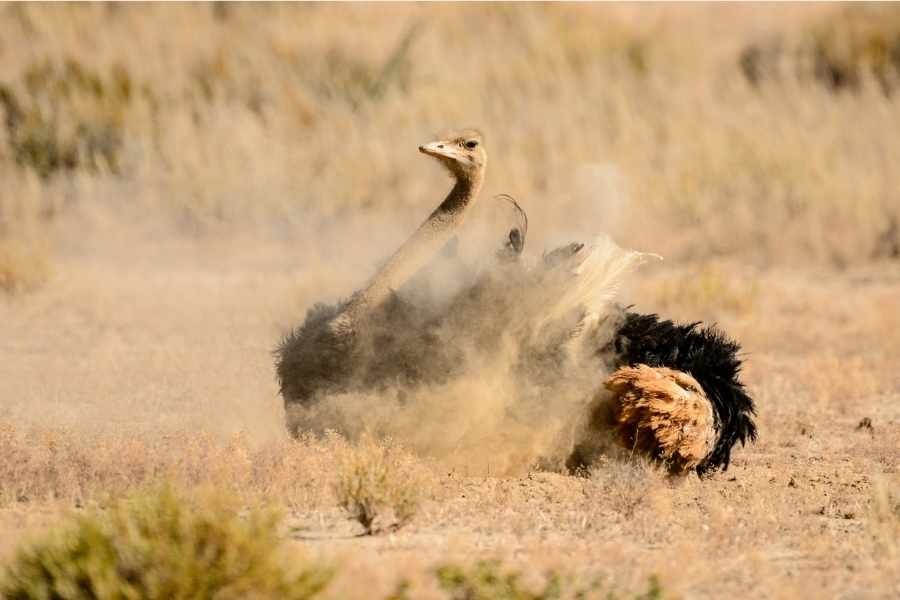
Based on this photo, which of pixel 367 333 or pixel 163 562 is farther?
pixel 367 333

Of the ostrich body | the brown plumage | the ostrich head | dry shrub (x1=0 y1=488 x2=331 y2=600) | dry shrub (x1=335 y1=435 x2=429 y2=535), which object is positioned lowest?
dry shrub (x1=0 y1=488 x2=331 y2=600)

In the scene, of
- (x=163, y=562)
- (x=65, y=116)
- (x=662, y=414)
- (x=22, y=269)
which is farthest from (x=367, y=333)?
(x=65, y=116)

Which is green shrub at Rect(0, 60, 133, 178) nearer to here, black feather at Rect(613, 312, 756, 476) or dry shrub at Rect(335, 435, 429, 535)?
black feather at Rect(613, 312, 756, 476)

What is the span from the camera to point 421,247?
7742 millimetres

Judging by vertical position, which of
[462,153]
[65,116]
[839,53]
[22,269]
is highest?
[839,53]

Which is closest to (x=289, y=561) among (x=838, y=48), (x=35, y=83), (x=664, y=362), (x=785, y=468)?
(x=664, y=362)

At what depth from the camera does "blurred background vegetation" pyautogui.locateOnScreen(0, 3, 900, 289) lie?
17.3 meters

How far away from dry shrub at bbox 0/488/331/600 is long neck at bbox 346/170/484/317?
7.91 feet

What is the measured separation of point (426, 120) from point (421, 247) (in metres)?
12.1

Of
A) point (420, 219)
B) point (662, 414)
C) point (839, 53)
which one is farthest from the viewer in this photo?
point (839, 53)

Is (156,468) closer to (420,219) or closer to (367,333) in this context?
(367,333)

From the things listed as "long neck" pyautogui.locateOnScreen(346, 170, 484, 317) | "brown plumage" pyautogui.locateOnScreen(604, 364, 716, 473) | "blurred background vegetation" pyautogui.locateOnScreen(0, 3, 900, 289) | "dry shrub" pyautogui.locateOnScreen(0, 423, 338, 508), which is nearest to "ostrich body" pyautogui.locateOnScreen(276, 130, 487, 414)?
"long neck" pyautogui.locateOnScreen(346, 170, 484, 317)

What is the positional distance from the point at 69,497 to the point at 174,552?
1892 millimetres

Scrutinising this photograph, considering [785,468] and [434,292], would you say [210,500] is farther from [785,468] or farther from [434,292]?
[785,468]
